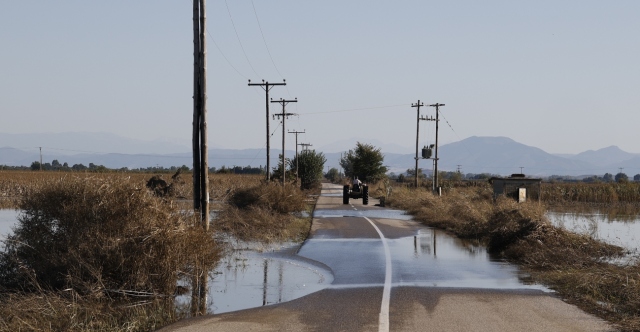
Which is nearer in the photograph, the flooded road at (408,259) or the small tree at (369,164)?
the flooded road at (408,259)

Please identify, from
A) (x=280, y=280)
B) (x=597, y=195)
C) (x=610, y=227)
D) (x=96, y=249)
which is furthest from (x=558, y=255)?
(x=597, y=195)

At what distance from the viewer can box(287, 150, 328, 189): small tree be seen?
94188 mm

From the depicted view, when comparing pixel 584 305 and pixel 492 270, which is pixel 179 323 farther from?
pixel 492 270

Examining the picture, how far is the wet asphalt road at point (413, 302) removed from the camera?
1090 cm

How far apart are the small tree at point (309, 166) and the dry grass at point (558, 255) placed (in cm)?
6096

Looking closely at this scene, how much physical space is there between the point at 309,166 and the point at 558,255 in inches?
3050

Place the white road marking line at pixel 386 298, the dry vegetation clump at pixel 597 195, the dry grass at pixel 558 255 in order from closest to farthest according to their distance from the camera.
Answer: the white road marking line at pixel 386 298, the dry grass at pixel 558 255, the dry vegetation clump at pixel 597 195

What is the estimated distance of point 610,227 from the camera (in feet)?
109

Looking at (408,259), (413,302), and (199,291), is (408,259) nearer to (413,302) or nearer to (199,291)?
(413,302)

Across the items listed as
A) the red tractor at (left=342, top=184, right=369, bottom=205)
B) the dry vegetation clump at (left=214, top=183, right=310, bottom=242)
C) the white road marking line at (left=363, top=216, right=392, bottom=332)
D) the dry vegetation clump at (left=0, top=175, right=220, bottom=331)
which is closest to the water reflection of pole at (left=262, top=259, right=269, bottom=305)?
the dry vegetation clump at (left=0, top=175, right=220, bottom=331)

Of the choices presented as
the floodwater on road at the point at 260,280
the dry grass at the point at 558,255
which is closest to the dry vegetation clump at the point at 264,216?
the floodwater on road at the point at 260,280

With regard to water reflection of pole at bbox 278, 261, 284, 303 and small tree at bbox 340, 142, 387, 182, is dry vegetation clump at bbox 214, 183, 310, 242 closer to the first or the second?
water reflection of pole at bbox 278, 261, 284, 303

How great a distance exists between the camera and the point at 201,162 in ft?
63.8

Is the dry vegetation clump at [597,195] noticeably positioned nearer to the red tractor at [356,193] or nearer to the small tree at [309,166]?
the red tractor at [356,193]
